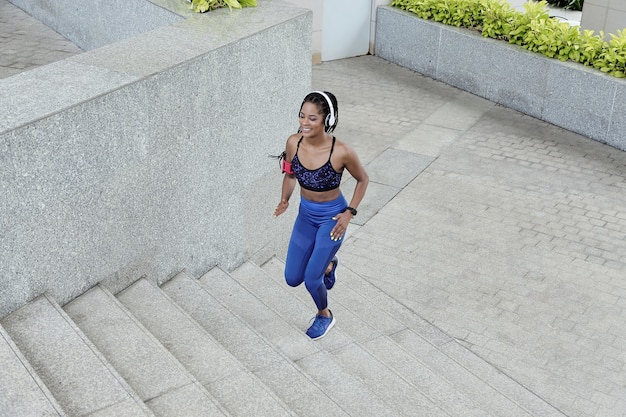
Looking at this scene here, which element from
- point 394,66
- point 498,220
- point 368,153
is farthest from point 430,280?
point 394,66

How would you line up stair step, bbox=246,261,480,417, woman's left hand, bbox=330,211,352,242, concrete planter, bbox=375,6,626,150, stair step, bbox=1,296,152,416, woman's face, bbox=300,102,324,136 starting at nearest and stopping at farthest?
stair step, bbox=1,296,152,416 → woman's face, bbox=300,102,324,136 → stair step, bbox=246,261,480,417 → woman's left hand, bbox=330,211,352,242 → concrete planter, bbox=375,6,626,150

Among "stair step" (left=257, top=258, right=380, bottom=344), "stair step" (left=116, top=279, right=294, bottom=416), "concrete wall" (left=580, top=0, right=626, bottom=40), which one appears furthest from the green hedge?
"stair step" (left=116, top=279, right=294, bottom=416)

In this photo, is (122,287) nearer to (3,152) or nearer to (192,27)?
(3,152)

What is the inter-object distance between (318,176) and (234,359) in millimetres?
1399

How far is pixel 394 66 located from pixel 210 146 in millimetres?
7747

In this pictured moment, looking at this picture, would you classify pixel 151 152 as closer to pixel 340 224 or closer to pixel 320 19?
pixel 340 224

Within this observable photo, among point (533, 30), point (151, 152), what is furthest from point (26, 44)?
point (533, 30)

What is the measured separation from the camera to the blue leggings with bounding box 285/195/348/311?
586 centimetres

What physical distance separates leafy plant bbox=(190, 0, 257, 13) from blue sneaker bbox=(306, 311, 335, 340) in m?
3.00

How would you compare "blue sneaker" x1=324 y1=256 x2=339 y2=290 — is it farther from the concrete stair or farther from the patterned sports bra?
the patterned sports bra

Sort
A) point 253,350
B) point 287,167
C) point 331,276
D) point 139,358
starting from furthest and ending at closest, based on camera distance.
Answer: point 331,276
point 287,167
point 253,350
point 139,358

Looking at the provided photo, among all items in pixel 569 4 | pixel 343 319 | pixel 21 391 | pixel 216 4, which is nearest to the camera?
pixel 21 391

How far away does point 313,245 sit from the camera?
238 inches

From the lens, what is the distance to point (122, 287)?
6.10 m
